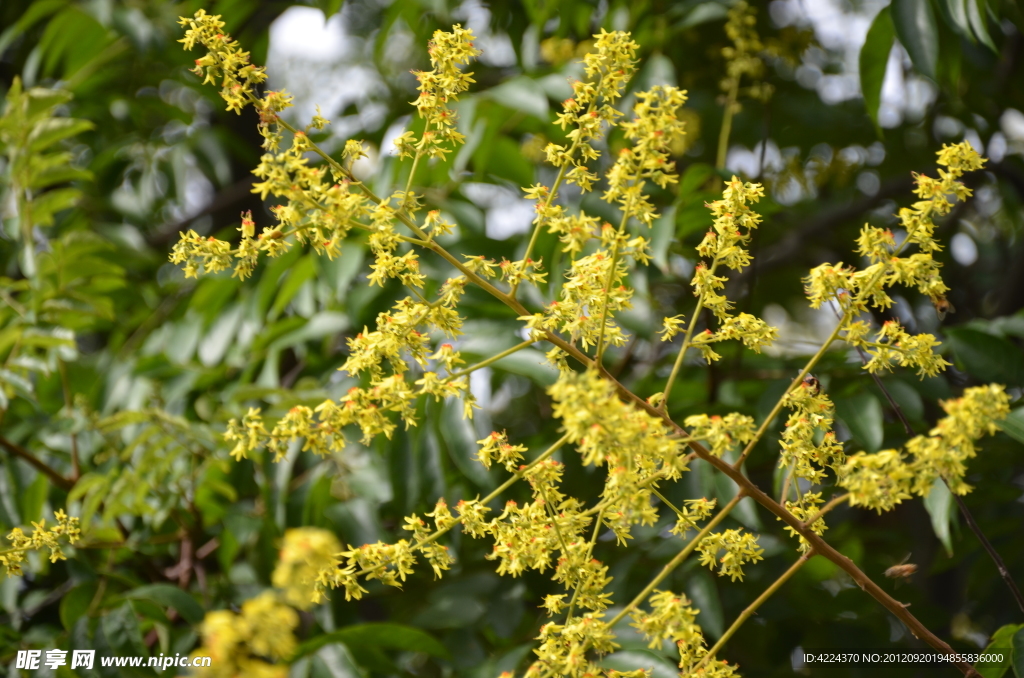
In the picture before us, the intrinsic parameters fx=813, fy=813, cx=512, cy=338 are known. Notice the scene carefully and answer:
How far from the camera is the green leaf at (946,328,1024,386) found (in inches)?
84.5

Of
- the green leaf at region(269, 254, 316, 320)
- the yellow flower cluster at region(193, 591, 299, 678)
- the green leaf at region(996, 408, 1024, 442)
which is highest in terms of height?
the yellow flower cluster at region(193, 591, 299, 678)

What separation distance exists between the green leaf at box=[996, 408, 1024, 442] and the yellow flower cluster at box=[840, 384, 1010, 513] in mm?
811

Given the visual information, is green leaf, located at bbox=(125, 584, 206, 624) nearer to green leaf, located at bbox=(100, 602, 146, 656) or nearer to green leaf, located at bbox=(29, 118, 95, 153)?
green leaf, located at bbox=(100, 602, 146, 656)

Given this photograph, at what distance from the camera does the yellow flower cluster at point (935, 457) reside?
3.42 ft

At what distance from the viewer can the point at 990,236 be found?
543 cm

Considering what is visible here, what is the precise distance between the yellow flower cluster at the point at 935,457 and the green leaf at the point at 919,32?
1.46 m

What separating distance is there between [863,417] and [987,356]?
0.37 meters

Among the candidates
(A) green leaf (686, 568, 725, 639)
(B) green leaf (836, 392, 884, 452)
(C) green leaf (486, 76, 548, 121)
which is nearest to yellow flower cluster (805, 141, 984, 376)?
(B) green leaf (836, 392, 884, 452)

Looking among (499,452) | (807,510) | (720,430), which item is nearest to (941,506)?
(807,510)

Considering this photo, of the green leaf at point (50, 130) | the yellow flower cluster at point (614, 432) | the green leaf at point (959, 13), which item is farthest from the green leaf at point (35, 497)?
the green leaf at point (959, 13)

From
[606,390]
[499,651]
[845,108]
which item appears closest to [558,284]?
[499,651]

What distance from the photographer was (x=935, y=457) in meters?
1.06

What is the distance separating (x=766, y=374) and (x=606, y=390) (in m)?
2.26

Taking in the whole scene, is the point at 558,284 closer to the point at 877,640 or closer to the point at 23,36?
the point at 877,640
